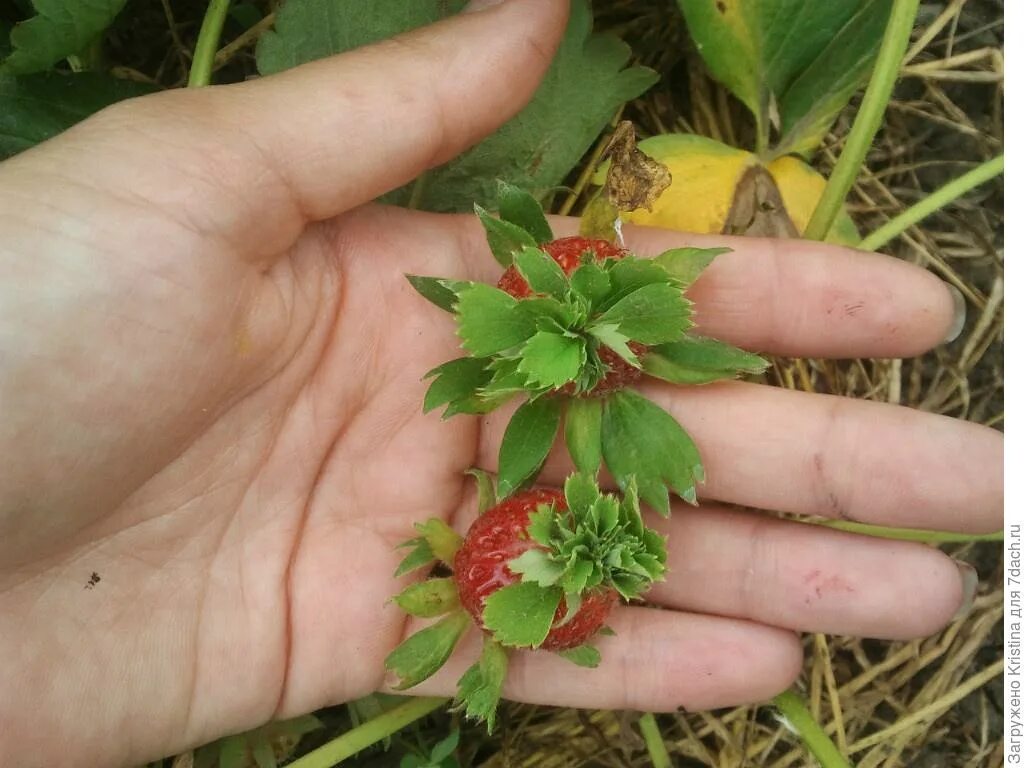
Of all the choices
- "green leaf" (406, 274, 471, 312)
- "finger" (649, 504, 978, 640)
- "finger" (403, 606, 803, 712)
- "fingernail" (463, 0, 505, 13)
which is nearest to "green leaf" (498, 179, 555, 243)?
"green leaf" (406, 274, 471, 312)

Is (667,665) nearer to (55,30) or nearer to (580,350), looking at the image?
(580,350)

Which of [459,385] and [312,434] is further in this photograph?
[312,434]

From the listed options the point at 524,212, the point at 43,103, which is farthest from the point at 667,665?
the point at 43,103

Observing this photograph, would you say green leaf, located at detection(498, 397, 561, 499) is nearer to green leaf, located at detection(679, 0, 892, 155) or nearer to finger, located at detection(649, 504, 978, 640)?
finger, located at detection(649, 504, 978, 640)

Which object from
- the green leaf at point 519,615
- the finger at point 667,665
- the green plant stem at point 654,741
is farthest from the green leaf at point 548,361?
the green plant stem at point 654,741

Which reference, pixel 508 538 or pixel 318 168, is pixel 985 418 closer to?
pixel 508 538

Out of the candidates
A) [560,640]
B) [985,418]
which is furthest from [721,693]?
[985,418]

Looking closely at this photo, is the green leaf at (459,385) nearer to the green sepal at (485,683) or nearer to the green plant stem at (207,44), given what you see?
the green sepal at (485,683)
